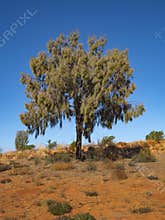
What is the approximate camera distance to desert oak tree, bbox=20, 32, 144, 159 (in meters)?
24.0

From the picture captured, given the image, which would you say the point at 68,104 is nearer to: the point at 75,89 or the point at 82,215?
the point at 75,89

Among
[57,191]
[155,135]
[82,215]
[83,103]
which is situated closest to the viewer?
[82,215]

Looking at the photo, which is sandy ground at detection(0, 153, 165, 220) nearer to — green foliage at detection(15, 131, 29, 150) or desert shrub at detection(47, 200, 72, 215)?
desert shrub at detection(47, 200, 72, 215)

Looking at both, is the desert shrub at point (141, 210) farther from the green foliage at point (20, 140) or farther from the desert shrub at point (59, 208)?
the green foliage at point (20, 140)

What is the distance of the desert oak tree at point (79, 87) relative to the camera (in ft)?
78.8

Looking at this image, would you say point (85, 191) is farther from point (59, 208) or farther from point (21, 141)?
point (21, 141)

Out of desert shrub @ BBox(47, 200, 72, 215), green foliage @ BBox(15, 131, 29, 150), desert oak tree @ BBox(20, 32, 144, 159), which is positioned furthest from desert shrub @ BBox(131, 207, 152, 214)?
green foliage @ BBox(15, 131, 29, 150)

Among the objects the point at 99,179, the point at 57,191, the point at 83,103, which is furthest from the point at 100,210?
the point at 83,103

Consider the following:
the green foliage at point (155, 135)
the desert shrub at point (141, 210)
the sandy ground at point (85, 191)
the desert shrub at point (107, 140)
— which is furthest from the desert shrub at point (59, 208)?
the green foliage at point (155, 135)

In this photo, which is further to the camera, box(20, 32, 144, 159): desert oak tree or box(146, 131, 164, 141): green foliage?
box(146, 131, 164, 141): green foliage

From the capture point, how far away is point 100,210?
11273 millimetres

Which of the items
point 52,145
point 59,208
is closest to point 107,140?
point 52,145

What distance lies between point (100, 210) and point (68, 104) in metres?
13.9

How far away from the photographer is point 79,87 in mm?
24797
